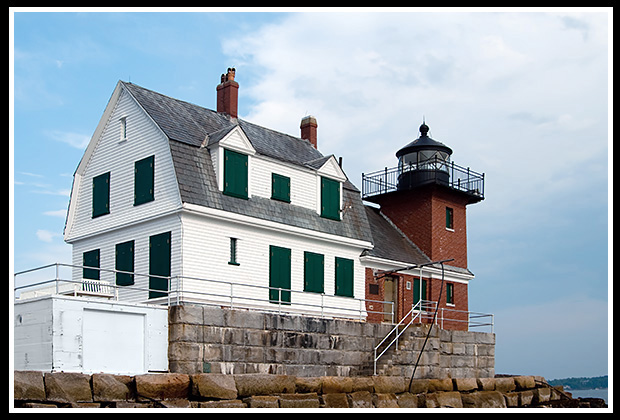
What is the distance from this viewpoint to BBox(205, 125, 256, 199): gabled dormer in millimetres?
21984

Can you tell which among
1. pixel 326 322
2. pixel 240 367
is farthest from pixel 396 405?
pixel 240 367

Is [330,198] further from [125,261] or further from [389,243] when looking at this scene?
[125,261]

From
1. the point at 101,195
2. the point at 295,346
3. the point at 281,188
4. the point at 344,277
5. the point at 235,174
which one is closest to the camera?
the point at 295,346

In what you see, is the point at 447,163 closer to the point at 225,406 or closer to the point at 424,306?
the point at 424,306

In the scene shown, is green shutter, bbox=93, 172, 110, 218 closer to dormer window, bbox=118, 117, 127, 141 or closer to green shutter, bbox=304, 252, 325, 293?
dormer window, bbox=118, 117, 127, 141

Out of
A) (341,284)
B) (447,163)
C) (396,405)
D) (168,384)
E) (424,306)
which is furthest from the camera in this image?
(447,163)

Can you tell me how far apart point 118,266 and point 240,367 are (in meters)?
5.60

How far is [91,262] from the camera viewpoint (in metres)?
23.5

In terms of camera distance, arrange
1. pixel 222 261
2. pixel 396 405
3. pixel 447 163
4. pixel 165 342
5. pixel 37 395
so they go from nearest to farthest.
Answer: pixel 37 395, pixel 165 342, pixel 396 405, pixel 222 261, pixel 447 163

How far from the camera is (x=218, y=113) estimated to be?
25.5 m

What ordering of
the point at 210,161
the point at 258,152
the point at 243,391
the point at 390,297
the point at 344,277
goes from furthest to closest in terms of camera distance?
1. the point at 390,297
2. the point at 344,277
3. the point at 258,152
4. the point at 210,161
5. the point at 243,391

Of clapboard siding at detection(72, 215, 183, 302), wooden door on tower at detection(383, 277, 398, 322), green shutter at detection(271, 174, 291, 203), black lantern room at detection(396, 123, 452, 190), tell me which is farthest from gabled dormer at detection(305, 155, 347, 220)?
clapboard siding at detection(72, 215, 183, 302)

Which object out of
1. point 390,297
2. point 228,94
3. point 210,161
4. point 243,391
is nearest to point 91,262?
point 210,161

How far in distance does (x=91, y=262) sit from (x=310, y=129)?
9.94 meters
